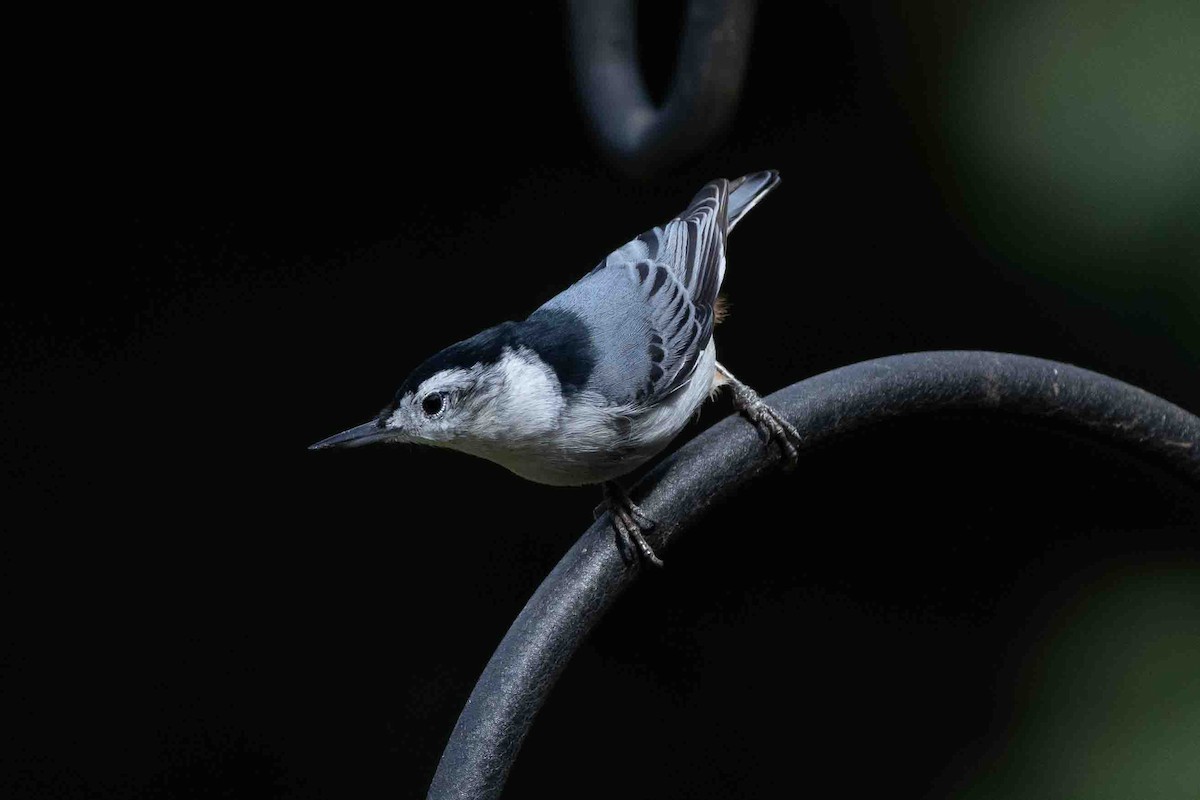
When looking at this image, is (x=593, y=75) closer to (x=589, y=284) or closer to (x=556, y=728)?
(x=589, y=284)

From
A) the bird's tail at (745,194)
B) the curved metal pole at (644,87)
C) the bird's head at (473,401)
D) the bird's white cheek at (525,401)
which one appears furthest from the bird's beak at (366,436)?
the bird's tail at (745,194)

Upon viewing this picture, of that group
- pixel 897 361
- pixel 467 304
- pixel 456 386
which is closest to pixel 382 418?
pixel 456 386

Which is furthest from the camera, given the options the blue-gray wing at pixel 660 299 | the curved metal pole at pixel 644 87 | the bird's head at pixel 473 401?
the blue-gray wing at pixel 660 299

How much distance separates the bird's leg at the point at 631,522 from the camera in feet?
3.71

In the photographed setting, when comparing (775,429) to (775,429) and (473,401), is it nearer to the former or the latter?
(775,429)

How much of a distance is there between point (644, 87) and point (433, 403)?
1.09 ft

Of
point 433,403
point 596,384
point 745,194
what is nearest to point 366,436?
point 433,403

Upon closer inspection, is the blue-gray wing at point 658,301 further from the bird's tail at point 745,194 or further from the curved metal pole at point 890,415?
the curved metal pole at point 890,415

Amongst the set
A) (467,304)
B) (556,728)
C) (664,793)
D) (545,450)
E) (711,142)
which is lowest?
(664,793)

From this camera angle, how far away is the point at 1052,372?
1095 mm

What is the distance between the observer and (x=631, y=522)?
1.18 m

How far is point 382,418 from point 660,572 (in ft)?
3.05

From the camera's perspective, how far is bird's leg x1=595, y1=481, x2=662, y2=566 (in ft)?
3.71

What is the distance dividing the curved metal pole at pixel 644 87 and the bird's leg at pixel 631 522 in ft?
1.00
